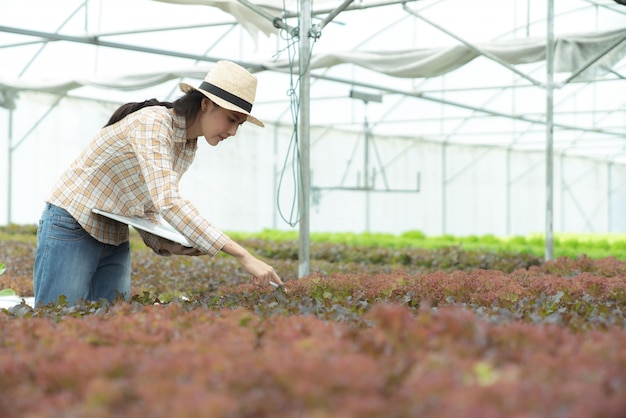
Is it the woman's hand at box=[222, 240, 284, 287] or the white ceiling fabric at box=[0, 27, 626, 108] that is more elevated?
the white ceiling fabric at box=[0, 27, 626, 108]

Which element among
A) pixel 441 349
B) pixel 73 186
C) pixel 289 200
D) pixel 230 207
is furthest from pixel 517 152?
pixel 441 349

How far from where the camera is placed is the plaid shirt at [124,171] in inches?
125

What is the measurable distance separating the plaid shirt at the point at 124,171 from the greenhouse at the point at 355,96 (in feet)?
5.84

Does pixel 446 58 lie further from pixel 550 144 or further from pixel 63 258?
pixel 63 258

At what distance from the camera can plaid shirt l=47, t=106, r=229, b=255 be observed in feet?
10.4

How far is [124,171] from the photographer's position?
3.47 metres

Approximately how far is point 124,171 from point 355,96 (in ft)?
21.6

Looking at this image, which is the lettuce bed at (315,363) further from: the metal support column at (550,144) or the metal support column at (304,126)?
the metal support column at (550,144)

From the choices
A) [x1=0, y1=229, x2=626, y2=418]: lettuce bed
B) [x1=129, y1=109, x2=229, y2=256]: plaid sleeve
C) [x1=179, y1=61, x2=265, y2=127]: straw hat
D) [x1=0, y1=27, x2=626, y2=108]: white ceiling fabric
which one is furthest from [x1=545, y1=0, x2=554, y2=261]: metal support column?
[x1=129, y1=109, x2=229, y2=256]: plaid sleeve

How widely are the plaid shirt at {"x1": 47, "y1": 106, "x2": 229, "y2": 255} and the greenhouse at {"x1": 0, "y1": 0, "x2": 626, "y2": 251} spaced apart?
1779mm

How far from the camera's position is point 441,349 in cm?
165

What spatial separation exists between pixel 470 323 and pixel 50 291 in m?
2.33

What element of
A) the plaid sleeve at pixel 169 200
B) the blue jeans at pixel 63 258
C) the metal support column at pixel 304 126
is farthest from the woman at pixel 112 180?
the metal support column at pixel 304 126

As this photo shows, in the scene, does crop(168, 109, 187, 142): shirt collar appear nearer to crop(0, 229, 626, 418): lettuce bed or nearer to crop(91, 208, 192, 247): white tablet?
crop(91, 208, 192, 247): white tablet
